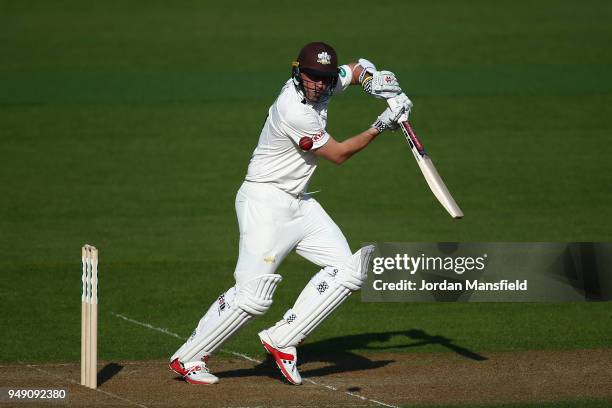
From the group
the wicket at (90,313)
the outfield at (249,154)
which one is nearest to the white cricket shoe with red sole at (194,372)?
the outfield at (249,154)

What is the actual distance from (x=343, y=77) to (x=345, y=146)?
84 cm

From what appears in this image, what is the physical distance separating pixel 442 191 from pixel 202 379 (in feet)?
7.29

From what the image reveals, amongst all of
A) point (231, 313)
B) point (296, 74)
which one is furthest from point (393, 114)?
point (231, 313)

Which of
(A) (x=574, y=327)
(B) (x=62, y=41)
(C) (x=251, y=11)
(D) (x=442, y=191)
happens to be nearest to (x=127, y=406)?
(D) (x=442, y=191)

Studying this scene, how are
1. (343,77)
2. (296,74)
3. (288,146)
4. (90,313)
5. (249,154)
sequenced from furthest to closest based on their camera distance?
(249,154) → (343,77) → (288,146) → (296,74) → (90,313)

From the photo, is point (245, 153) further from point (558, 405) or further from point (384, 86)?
point (558, 405)

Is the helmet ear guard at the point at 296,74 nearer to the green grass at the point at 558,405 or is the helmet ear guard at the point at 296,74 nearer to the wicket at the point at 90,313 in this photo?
the wicket at the point at 90,313

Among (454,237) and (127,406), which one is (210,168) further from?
(127,406)

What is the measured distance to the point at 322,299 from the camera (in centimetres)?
827

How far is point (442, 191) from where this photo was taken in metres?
8.25

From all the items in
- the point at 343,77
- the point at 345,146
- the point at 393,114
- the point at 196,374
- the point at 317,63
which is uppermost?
the point at 343,77

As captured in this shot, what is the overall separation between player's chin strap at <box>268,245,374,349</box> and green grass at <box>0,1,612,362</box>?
4.51 feet

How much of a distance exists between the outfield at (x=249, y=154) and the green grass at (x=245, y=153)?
0.15 ft

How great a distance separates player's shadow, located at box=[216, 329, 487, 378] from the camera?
29.0ft
